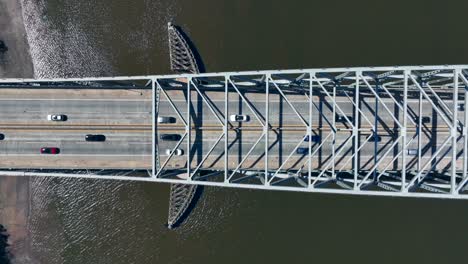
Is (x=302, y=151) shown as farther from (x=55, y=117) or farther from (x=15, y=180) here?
(x=15, y=180)

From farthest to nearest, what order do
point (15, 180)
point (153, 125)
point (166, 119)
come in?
point (15, 180)
point (166, 119)
point (153, 125)

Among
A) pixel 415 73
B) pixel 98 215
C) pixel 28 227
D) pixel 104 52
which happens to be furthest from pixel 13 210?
pixel 415 73

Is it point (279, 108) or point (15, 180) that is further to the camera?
point (15, 180)

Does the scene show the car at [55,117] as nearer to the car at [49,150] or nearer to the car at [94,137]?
the car at [49,150]

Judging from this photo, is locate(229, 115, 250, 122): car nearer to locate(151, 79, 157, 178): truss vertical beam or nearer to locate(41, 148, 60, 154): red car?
locate(151, 79, 157, 178): truss vertical beam

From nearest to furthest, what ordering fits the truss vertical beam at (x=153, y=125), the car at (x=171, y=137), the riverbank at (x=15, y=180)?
the truss vertical beam at (x=153, y=125) < the car at (x=171, y=137) < the riverbank at (x=15, y=180)

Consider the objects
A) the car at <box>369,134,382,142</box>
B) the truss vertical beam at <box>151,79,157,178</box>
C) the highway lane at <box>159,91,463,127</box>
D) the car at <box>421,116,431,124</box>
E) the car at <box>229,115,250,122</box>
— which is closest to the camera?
the truss vertical beam at <box>151,79,157,178</box>

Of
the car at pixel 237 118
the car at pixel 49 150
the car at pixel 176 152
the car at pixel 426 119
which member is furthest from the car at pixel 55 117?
the car at pixel 426 119

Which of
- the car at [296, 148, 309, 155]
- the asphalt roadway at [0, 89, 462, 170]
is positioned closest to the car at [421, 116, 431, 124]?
the asphalt roadway at [0, 89, 462, 170]

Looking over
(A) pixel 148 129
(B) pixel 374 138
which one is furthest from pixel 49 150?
(B) pixel 374 138

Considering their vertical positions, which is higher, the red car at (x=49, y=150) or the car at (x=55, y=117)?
the car at (x=55, y=117)
